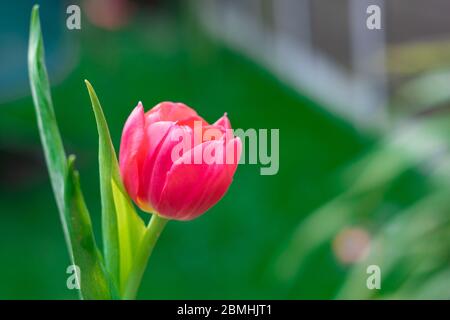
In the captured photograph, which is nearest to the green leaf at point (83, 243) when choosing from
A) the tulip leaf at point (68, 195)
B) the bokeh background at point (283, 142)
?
the tulip leaf at point (68, 195)

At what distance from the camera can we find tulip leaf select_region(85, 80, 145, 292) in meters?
0.36

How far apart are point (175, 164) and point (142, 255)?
5 cm

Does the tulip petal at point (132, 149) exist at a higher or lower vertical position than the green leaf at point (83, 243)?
higher

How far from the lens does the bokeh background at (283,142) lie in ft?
4.26

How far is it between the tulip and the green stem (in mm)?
15

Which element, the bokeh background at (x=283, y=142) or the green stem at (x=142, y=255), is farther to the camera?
the bokeh background at (x=283, y=142)

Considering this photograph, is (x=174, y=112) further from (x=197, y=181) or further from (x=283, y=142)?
(x=283, y=142)

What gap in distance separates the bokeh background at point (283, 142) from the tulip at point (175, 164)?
703 millimetres

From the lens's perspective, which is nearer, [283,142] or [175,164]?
[175,164]

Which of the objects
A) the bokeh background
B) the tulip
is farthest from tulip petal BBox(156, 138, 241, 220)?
the bokeh background

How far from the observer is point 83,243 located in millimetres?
354

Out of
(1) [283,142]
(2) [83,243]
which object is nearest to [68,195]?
(2) [83,243]

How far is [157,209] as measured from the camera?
37cm

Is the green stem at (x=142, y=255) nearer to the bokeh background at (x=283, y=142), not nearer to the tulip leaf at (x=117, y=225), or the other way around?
the tulip leaf at (x=117, y=225)
